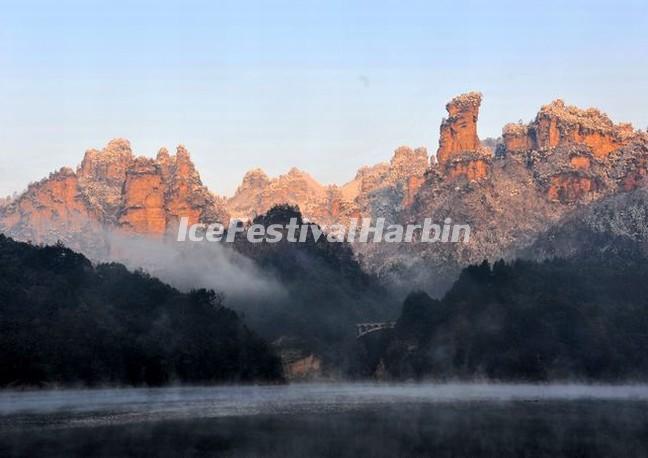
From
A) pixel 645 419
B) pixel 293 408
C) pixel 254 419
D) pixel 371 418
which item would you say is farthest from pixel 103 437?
pixel 645 419

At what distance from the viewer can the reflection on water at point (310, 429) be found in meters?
121

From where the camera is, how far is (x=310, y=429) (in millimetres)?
146250

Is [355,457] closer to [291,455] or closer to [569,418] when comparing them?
[291,455]

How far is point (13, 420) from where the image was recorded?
15100cm

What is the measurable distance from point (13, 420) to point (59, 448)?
35.6 metres

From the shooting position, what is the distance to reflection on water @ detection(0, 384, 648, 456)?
121000 millimetres

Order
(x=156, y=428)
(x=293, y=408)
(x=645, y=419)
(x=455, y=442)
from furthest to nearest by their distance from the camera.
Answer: (x=293, y=408) → (x=645, y=419) → (x=156, y=428) → (x=455, y=442)

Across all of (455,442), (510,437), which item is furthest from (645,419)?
(455,442)

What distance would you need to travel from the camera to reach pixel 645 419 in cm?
16225

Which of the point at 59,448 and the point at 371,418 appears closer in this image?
the point at 59,448

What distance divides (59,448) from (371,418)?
57845mm

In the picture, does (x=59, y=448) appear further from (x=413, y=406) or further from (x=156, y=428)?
(x=413, y=406)

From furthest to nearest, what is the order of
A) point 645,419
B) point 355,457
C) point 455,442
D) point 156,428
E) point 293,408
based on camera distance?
point 293,408, point 645,419, point 156,428, point 455,442, point 355,457

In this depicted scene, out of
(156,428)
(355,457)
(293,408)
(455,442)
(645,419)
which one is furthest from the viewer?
(293,408)
